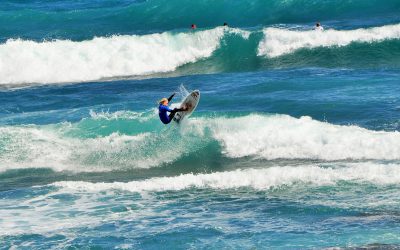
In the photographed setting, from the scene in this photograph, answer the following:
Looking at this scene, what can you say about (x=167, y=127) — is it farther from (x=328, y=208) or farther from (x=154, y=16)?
(x=154, y=16)

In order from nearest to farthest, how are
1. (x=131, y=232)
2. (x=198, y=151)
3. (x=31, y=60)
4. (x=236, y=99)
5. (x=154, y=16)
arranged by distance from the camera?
(x=131, y=232), (x=198, y=151), (x=236, y=99), (x=31, y=60), (x=154, y=16)

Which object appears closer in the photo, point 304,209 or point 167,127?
point 304,209

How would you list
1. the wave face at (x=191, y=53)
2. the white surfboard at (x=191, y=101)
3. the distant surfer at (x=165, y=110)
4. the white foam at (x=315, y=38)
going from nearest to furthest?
the distant surfer at (x=165, y=110)
the white surfboard at (x=191, y=101)
the wave face at (x=191, y=53)
the white foam at (x=315, y=38)

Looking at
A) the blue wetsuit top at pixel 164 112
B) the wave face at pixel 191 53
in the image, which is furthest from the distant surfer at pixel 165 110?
the wave face at pixel 191 53

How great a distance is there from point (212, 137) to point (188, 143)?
2.40ft

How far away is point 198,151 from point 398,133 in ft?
18.3

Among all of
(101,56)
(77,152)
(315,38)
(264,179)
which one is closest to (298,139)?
(264,179)

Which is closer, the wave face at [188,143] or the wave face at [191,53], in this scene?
the wave face at [188,143]

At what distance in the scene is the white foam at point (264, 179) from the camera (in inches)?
747

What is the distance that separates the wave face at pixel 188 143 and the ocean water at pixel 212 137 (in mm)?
54

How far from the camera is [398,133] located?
2227 centimetres

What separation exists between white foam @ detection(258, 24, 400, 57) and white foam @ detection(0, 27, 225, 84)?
271 centimetres

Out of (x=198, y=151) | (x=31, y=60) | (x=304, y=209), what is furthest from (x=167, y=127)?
(x=31, y=60)

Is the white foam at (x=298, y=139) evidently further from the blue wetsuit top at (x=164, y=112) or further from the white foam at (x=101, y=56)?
the white foam at (x=101, y=56)
